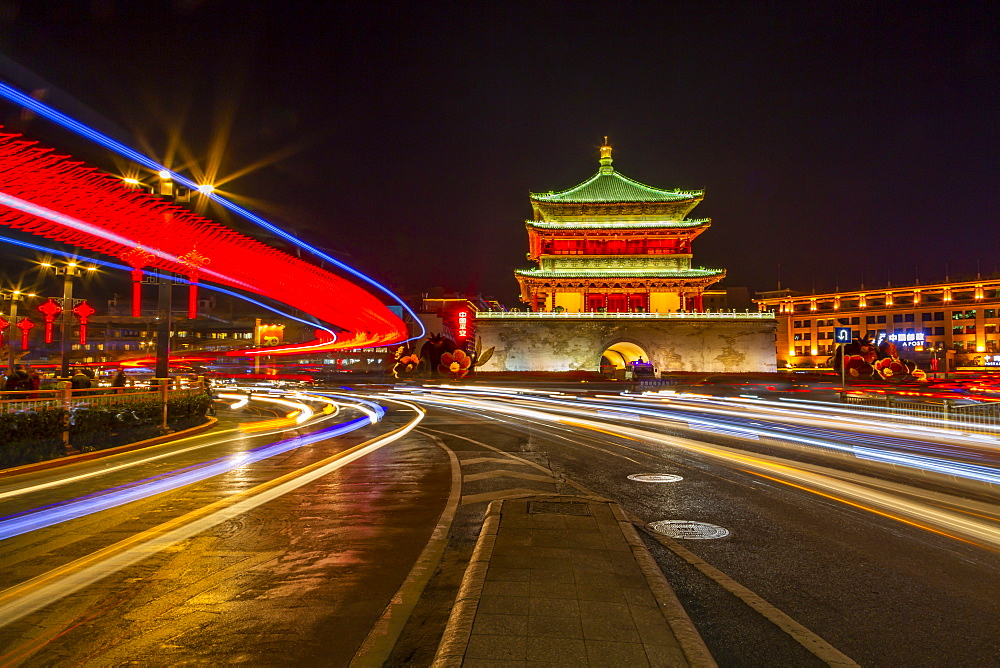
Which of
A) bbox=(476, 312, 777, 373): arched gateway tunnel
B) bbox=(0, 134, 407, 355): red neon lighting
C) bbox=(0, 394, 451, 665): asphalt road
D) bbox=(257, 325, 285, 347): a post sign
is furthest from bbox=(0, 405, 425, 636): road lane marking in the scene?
bbox=(257, 325, 285, 347): a post sign

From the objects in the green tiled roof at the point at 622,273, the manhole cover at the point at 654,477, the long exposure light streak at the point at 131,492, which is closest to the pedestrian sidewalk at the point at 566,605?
the manhole cover at the point at 654,477

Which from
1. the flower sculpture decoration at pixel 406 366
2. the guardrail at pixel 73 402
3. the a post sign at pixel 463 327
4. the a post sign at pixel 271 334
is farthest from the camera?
the a post sign at pixel 271 334

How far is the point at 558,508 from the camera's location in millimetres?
6586

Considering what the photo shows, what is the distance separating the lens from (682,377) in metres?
43.5

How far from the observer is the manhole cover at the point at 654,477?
9078 millimetres

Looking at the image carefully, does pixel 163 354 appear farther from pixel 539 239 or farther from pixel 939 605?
pixel 539 239

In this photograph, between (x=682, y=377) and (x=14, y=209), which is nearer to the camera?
(x=14, y=209)

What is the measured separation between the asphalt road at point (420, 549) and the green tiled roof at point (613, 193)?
125 feet

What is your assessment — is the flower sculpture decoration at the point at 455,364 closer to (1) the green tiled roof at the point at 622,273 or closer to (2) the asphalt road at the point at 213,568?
(1) the green tiled roof at the point at 622,273

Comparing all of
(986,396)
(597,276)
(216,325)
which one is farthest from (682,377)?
(216,325)

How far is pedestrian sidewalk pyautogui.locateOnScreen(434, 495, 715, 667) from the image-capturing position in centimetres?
312

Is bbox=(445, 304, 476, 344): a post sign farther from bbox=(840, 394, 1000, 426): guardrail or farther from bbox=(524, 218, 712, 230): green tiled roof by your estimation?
bbox=(840, 394, 1000, 426): guardrail

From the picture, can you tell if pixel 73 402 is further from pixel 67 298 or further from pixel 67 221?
pixel 67 298

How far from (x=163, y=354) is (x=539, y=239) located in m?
36.0
